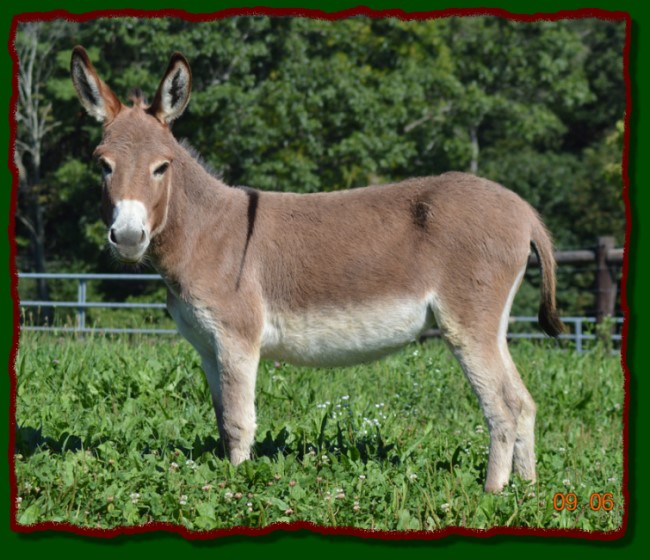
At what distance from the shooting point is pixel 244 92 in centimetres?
2061

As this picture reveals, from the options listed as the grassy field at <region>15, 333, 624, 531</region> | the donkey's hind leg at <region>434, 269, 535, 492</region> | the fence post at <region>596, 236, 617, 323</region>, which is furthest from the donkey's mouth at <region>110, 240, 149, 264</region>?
the fence post at <region>596, 236, 617, 323</region>

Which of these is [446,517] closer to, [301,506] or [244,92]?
[301,506]

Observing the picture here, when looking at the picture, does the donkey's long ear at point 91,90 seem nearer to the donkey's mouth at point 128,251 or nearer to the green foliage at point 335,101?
the donkey's mouth at point 128,251

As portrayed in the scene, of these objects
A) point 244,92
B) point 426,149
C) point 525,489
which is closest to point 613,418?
point 525,489

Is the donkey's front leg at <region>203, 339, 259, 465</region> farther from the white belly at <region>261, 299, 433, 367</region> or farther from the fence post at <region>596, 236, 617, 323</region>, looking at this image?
the fence post at <region>596, 236, 617, 323</region>

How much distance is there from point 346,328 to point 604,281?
8376 mm

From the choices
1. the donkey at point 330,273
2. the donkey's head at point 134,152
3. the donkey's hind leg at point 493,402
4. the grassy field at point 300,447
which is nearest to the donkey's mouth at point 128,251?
the donkey's head at point 134,152

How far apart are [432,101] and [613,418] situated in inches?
693

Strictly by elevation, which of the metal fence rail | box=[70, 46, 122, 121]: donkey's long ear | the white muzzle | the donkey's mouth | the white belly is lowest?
the metal fence rail

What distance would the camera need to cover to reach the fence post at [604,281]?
12.5 meters

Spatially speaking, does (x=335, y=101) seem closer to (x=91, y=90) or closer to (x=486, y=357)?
(x=91, y=90)

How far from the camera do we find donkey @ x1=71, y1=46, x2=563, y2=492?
16.3 feet

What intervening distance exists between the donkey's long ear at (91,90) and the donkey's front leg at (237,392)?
1466mm
